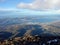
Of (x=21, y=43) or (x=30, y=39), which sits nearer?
(x=21, y=43)

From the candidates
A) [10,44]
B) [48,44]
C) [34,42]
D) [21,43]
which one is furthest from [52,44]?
[10,44]

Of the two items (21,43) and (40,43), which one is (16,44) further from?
(40,43)

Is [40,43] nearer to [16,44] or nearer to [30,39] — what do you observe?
[30,39]

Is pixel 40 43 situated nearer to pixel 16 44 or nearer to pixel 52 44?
pixel 52 44

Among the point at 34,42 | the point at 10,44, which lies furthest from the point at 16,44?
the point at 34,42

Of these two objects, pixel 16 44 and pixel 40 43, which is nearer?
pixel 16 44

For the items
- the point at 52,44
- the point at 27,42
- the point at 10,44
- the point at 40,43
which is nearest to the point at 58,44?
the point at 52,44

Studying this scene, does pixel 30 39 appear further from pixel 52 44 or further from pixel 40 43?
pixel 52 44
